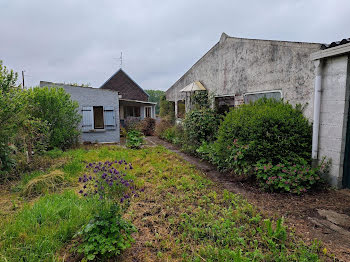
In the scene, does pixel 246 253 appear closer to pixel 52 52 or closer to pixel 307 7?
pixel 307 7

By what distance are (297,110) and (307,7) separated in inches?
184

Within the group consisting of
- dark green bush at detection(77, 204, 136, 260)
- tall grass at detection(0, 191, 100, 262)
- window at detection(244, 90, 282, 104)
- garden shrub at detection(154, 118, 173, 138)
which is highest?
window at detection(244, 90, 282, 104)

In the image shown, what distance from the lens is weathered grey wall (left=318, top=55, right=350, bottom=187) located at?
149 inches

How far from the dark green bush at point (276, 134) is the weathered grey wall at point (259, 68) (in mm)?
566

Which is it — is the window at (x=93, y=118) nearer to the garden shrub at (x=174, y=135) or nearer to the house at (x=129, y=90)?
the garden shrub at (x=174, y=135)

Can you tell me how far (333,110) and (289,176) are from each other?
162 centimetres

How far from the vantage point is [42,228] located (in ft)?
8.02

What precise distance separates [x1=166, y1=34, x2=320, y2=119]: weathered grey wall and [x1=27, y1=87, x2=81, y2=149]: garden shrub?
21.2 ft

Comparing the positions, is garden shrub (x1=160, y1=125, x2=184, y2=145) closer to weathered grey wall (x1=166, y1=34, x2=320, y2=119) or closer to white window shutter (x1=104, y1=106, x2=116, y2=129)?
weathered grey wall (x1=166, y1=34, x2=320, y2=119)

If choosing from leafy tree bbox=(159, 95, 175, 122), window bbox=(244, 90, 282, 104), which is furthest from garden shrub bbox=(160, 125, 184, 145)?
window bbox=(244, 90, 282, 104)

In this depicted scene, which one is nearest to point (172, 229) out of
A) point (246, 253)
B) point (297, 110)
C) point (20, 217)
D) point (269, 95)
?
point (246, 253)

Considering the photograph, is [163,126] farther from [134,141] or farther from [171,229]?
[171,229]

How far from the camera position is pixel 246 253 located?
2.14 metres

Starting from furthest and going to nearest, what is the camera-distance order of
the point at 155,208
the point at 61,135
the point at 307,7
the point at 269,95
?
the point at 61,135, the point at 307,7, the point at 269,95, the point at 155,208
